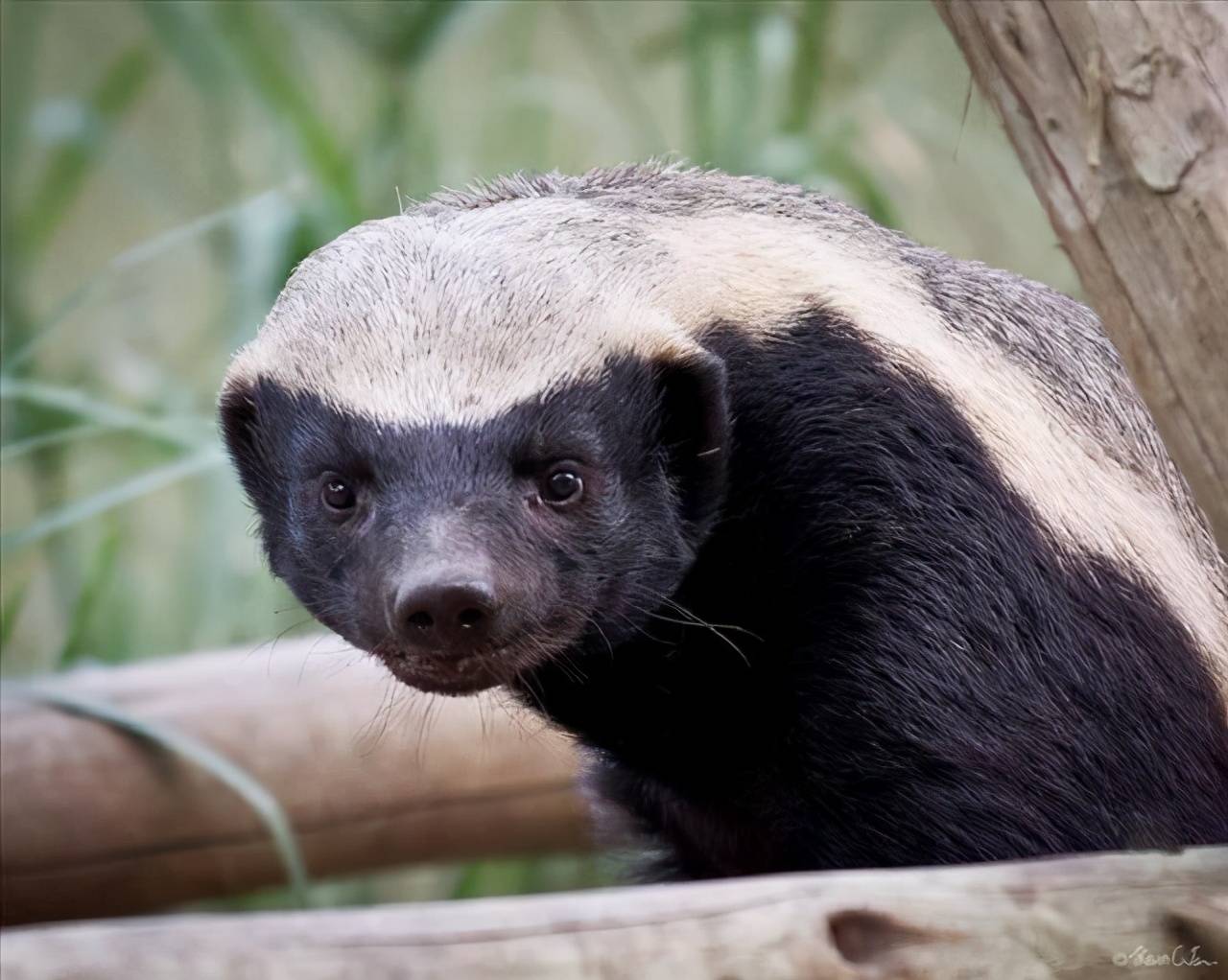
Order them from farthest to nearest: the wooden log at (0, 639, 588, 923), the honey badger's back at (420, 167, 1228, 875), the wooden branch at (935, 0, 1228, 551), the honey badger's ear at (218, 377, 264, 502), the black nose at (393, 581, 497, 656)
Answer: the wooden log at (0, 639, 588, 923)
the honey badger's ear at (218, 377, 264, 502)
the honey badger's back at (420, 167, 1228, 875)
the black nose at (393, 581, 497, 656)
the wooden branch at (935, 0, 1228, 551)

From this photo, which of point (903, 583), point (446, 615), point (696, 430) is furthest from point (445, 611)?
point (903, 583)

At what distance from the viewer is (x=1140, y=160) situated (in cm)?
130

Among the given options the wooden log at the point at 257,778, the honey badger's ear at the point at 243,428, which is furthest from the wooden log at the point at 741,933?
the wooden log at the point at 257,778

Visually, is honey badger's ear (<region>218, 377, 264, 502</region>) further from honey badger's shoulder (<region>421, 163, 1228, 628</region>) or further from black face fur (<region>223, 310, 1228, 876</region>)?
honey badger's shoulder (<region>421, 163, 1228, 628</region>)

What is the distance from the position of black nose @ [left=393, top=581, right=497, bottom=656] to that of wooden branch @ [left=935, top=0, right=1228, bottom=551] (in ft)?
2.05

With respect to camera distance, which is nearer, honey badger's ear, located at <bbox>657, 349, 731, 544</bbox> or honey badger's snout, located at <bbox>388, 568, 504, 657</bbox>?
honey badger's snout, located at <bbox>388, 568, 504, 657</bbox>

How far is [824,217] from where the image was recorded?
1942 mm

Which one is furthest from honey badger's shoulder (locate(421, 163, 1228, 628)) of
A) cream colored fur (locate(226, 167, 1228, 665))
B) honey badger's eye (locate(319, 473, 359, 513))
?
honey badger's eye (locate(319, 473, 359, 513))

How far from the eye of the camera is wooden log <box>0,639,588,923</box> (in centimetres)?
260

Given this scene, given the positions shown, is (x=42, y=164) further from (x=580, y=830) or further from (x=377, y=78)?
(x=580, y=830)

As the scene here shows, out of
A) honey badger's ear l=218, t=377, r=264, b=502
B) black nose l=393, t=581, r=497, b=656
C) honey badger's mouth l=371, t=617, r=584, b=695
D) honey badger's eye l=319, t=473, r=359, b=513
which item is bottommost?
honey badger's mouth l=371, t=617, r=584, b=695

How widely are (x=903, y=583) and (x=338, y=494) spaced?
63cm

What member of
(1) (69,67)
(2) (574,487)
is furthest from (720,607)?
(1) (69,67)

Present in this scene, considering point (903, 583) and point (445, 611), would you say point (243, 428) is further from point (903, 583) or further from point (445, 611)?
point (903, 583)
